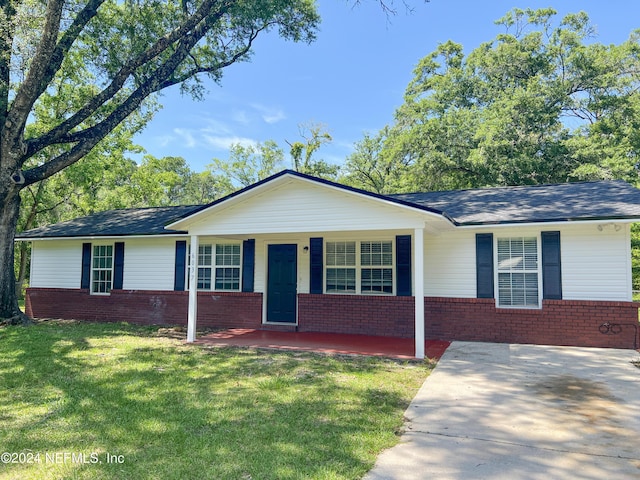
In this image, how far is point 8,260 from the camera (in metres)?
11.2

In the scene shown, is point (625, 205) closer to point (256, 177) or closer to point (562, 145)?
point (562, 145)

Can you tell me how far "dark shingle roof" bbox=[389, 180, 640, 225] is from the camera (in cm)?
802

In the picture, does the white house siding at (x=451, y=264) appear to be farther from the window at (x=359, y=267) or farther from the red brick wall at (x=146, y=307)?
the red brick wall at (x=146, y=307)

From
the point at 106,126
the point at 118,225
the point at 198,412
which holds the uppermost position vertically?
the point at 106,126

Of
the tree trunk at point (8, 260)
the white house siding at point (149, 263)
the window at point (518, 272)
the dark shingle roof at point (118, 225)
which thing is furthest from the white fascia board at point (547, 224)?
the tree trunk at point (8, 260)

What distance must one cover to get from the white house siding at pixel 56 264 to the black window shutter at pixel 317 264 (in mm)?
7752

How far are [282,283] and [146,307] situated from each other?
4.32 metres

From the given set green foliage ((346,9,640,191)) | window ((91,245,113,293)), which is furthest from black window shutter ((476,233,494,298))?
window ((91,245,113,293))

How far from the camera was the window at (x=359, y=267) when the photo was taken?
1001 centimetres

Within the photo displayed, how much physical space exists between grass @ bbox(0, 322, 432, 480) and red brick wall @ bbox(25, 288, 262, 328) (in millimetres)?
3234

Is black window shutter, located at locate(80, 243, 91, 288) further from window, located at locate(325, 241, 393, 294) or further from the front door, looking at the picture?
window, located at locate(325, 241, 393, 294)

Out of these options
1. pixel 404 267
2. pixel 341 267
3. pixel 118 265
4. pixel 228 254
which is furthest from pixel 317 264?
pixel 118 265

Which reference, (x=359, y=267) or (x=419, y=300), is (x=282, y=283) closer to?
(x=359, y=267)

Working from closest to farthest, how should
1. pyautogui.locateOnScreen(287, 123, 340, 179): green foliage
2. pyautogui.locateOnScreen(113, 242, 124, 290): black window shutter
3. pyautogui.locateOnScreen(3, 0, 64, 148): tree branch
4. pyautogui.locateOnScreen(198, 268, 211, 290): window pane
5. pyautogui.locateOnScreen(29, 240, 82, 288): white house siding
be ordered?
pyautogui.locateOnScreen(3, 0, 64, 148): tree branch → pyautogui.locateOnScreen(198, 268, 211, 290): window pane → pyautogui.locateOnScreen(113, 242, 124, 290): black window shutter → pyautogui.locateOnScreen(29, 240, 82, 288): white house siding → pyautogui.locateOnScreen(287, 123, 340, 179): green foliage
